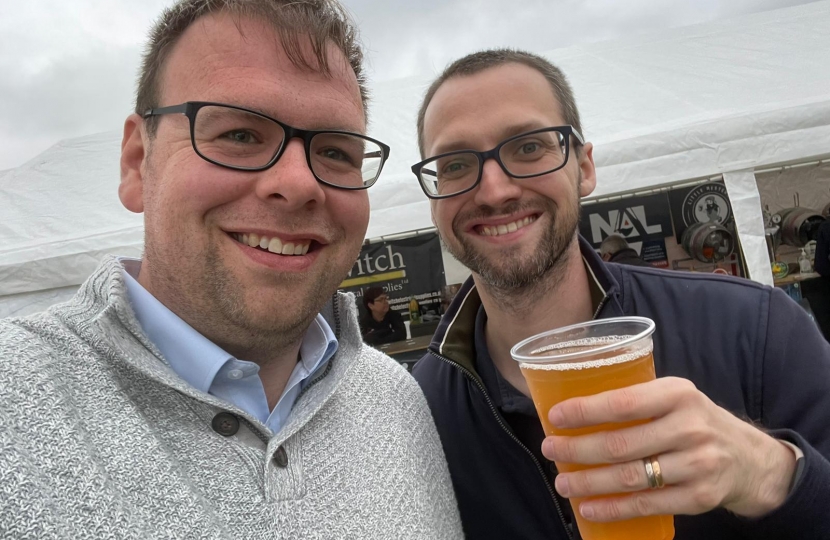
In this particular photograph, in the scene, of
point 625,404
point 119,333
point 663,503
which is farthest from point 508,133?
point 119,333

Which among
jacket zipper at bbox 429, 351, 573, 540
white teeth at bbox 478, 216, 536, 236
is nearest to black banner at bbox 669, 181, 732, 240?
white teeth at bbox 478, 216, 536, 236

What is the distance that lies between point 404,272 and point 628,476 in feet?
12.3

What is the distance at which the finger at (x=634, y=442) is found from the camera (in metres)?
0.85

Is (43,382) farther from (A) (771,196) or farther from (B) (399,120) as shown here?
(A) (771,196)

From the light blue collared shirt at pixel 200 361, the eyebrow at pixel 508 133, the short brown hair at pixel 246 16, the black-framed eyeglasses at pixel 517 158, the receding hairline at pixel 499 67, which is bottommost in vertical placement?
the light blue collared shirt at pixel 200 361

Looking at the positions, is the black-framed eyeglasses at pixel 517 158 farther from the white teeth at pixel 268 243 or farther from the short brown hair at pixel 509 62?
the white teeth at pixel 268 243

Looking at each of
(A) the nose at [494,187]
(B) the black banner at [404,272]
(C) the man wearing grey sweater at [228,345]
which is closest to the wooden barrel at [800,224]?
(B) the black banner at [404,272]

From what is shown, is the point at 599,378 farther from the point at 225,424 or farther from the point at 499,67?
the point at 499,67

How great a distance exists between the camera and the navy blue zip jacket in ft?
4.43

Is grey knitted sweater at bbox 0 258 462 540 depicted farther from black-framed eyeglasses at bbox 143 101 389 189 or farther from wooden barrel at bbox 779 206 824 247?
wooden barrel at bbox 779 206 824 247

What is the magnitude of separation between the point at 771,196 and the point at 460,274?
11.0 feet

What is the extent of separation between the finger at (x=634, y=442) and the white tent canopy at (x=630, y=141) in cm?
295

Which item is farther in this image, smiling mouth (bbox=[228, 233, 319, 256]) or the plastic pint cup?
smiling mouth (bbox=[228, 233, 319, 256])

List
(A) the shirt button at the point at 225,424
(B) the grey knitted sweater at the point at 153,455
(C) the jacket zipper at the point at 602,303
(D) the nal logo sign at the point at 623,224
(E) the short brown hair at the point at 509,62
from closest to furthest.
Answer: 1. (B) the grey knitted sweater at the point at 153,455
2. (A) the shirt button at the point at 225,424
3. (C) the jacket zipper at the point at 602,303
4. (E) the short brown hair at the point at 509,62
5. (D) the nal logo sign at the point at 623,224
